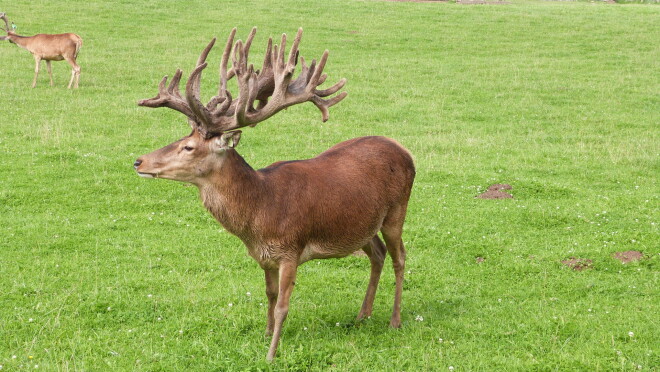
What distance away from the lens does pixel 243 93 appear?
677cm

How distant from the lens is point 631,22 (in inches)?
1364

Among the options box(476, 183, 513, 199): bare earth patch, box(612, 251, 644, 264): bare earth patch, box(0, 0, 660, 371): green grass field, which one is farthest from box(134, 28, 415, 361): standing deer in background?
box(476, 183, 513, 199): bare earth patch

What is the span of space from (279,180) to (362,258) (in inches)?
131

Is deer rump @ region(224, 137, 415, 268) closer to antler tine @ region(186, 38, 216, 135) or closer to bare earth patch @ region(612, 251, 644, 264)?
antler tine @ region(186, 38, 216, 135)

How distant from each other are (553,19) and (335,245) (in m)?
31.5

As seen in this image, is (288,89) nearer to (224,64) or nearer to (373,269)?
(224,64)

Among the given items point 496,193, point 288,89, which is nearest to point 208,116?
point 288,89

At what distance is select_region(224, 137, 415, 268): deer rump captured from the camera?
22.7 ft

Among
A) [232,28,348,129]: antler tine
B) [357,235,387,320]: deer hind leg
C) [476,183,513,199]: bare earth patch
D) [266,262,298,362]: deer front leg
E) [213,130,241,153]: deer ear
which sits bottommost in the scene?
[476,183,513,199]: bare earth patch

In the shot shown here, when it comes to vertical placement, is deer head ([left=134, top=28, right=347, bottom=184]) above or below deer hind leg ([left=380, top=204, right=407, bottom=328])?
above

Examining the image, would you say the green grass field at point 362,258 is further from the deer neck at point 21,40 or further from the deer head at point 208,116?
the deer head at point 208,116

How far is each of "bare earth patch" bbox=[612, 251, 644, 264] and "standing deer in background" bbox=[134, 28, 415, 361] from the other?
3560 mm

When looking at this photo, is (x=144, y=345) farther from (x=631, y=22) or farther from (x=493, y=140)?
(x=631, y=22)

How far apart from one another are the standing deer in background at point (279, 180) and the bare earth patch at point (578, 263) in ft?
9.39
